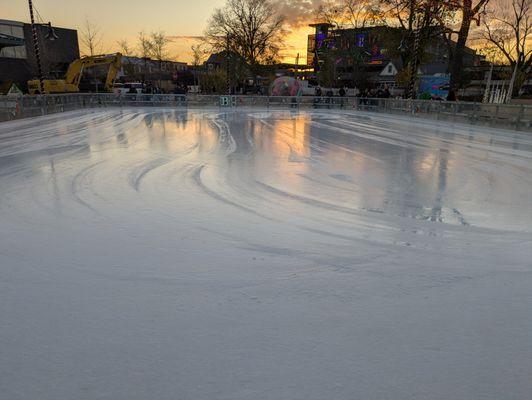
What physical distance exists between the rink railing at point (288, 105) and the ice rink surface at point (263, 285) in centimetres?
972

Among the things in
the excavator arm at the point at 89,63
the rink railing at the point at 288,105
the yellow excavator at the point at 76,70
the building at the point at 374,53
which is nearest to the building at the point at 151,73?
the building at the point at 374,53

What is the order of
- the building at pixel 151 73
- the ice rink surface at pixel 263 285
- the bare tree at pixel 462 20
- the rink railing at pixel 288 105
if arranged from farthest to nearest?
the building at pixel 151 73 < the bare tree at pixel 462 20 < the rink railing at pixel 288 105 < the ice rink surface at pixel 263 285

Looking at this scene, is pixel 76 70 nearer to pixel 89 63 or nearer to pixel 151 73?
pixel 89 63

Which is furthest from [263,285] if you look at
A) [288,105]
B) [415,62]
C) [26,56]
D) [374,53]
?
[374,53]

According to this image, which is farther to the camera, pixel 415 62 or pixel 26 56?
pixel 26 56

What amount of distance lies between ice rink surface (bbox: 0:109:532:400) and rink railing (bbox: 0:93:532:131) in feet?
31.9

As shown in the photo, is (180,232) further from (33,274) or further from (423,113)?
(423,113)

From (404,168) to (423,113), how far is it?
45.0 feet

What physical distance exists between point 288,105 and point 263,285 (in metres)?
25.5

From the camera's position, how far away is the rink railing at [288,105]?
48.3 ft

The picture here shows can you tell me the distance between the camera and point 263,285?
2.99 meters

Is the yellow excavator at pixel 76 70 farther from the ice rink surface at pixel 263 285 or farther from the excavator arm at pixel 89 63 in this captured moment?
the ice rink surface at pixel 263 285

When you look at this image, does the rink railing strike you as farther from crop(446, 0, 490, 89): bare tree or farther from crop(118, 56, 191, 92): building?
crop(118, 56, 191, 92): building

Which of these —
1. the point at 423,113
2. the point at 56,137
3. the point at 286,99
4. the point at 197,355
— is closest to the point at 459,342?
the point at 197,355
